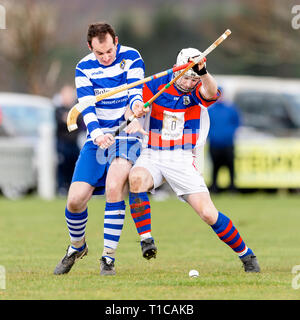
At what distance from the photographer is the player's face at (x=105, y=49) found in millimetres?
8273

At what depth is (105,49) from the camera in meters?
8.28

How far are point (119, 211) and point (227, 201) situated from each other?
9.57 metres

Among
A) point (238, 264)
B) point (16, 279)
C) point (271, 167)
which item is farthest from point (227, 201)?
point (16, 279)

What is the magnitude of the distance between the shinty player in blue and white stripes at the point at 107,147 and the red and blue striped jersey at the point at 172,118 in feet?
0.56

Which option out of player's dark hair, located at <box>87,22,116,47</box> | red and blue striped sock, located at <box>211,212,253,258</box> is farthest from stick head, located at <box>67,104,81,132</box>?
red and blue striped sock, located at <box>211,212,253,258</box>

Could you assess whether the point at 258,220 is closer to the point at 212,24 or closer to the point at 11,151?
the point at 11,151

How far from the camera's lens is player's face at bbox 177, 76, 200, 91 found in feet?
27.5

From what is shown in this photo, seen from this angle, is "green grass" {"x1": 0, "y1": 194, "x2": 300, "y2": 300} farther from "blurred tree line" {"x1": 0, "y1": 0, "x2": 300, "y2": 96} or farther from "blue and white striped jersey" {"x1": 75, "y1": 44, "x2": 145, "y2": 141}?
"blurred tree line" {"x1": 0, "y1": 0, "x2": 300, "y2": 96}

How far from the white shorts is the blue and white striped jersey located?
1.32ft

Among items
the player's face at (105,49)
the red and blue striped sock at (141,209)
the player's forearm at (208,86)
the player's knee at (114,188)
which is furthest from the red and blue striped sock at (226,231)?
the player's face at (105,49)

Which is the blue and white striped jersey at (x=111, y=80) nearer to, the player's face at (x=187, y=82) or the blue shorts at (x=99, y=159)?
the blue shorts at (x=99, y=159)

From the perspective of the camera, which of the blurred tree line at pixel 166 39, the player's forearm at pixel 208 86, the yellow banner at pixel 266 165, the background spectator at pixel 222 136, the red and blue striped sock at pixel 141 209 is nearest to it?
the player's forearm at pixel 208 86

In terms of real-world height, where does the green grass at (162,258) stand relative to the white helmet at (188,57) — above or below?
below

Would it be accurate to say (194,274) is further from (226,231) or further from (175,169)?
(175,169)
